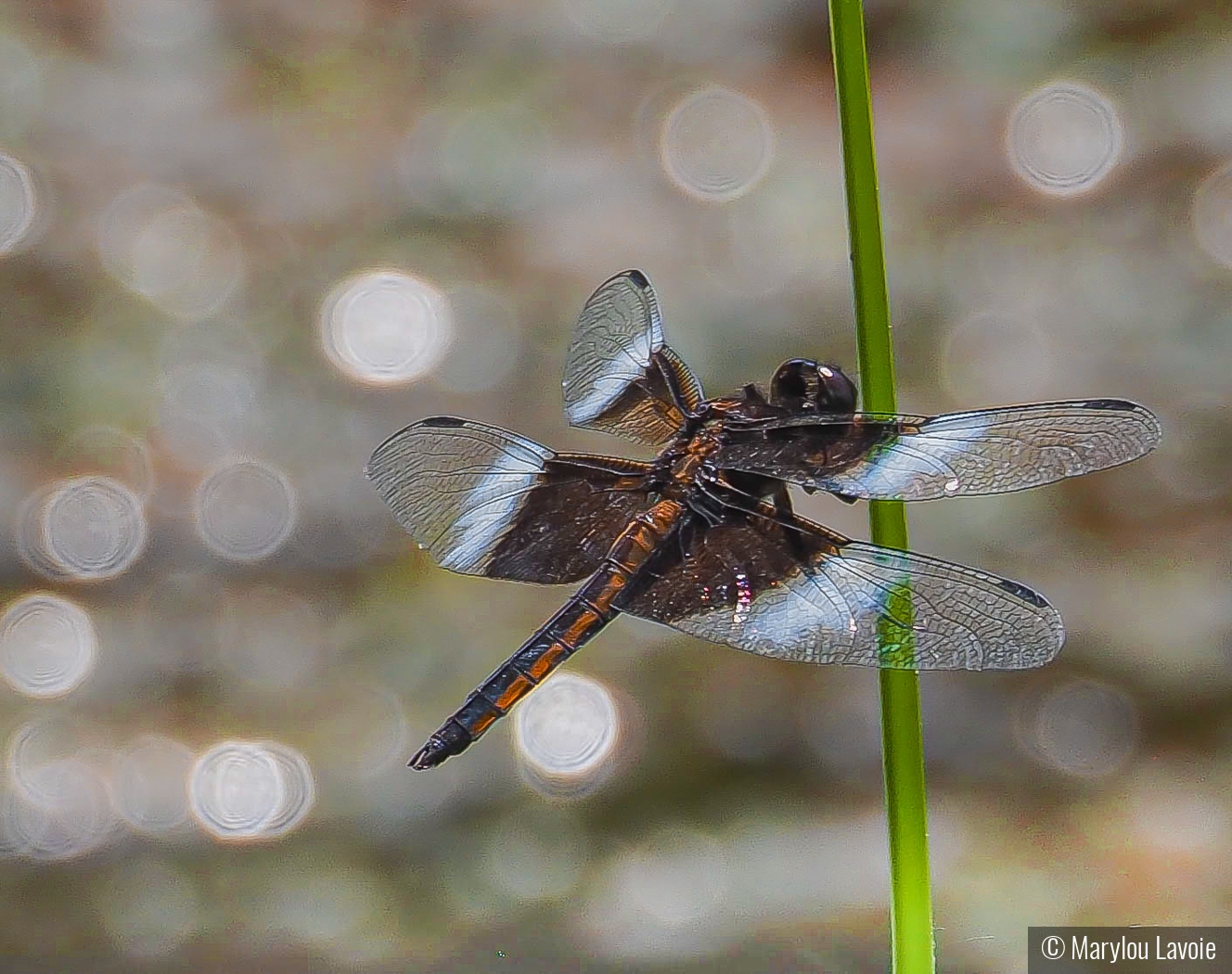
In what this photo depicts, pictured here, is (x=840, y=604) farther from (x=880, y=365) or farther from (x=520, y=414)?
(x=520, y=414)

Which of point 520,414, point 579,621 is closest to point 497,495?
point 579,621

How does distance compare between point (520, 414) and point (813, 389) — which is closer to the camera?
point (813, 389)

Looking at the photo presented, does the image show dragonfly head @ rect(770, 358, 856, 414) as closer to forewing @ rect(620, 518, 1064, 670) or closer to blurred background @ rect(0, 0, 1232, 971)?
forewing @ rect(620, 518, 1064, 670)

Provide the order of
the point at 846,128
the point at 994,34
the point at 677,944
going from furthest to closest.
→ 1. the point at 994,34
2. the point at 677,944
3. the point at 846,128

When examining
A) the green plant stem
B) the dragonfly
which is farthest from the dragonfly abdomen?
the green plant stem

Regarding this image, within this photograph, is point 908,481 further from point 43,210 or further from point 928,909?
point 43,210

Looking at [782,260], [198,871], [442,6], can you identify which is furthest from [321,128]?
[198,871]
